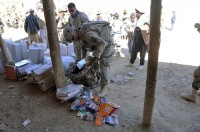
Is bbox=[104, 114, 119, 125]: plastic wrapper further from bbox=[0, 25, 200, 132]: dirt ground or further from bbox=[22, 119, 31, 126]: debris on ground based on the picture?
bbox=[22, 119, 31, 126]: debris on ground

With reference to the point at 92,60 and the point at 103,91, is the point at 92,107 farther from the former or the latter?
the point at 92,60

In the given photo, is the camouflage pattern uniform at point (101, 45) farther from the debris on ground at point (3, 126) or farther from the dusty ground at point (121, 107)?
the debris on ground at point (3, 126)

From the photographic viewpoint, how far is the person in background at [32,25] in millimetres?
7348

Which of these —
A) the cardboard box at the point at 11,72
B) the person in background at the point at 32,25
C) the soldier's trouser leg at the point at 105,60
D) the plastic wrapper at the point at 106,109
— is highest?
the person in background at the point at 32,25

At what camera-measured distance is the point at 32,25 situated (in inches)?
294

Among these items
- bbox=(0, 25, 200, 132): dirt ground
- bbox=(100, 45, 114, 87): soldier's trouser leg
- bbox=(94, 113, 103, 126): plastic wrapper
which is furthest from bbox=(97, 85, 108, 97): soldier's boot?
bbox=(94, 113, 103, 126): plastic wrapper

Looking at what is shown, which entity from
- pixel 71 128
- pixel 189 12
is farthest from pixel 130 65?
pixel 189 12

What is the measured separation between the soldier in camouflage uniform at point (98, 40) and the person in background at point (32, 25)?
3903 mm

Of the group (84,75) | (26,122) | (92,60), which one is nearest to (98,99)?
(84,75)

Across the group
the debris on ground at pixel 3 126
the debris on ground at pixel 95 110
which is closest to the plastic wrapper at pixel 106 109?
the debris on ground at pixel 95 110

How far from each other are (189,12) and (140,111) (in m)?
14.9

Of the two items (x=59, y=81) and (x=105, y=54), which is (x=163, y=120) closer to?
(x=105, y=54)

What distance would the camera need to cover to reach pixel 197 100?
453 centimetres

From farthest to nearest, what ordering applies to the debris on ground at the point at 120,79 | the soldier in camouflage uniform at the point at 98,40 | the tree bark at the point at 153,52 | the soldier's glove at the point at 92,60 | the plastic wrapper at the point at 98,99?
the debris on ground at the point at 120,79 → the soldier's glove at the point at 92,60 → the plastic wrapper at the point at 98,99 → the soldier in camouflage uniform at the point at 98,40 → the tree bark at the point at 153,52
